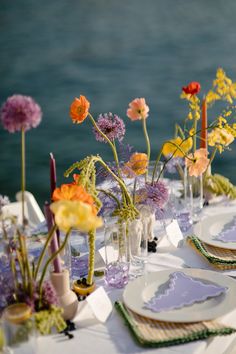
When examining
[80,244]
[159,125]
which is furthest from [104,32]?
[80,244]

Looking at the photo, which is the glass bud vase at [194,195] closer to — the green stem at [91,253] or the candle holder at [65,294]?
the green stem at [91,253]

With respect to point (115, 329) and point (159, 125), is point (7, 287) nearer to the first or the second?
point (115, 329)

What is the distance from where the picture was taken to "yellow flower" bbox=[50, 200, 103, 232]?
3.76ft

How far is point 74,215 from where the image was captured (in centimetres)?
115

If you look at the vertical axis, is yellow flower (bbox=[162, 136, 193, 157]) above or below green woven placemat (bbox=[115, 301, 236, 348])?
above

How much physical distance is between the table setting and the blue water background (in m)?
3.73

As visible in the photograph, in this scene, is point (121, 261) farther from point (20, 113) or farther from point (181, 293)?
point (20, 113)

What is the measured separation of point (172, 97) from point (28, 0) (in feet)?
17.5

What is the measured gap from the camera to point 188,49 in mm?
8781

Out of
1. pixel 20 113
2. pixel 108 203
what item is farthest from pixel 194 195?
pixel 20 113

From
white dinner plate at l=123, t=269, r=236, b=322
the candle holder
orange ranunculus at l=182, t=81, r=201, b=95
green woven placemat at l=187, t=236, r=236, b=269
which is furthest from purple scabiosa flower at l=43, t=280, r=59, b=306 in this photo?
orange ranunculus at l=182, t=81, r=201, b=95

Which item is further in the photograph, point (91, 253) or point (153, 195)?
point (153, 195)

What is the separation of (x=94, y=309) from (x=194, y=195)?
0.78 metres

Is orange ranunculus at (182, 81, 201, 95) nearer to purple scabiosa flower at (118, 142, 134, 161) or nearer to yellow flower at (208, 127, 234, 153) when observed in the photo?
yellow flower at (208, 127, 234, 153)
